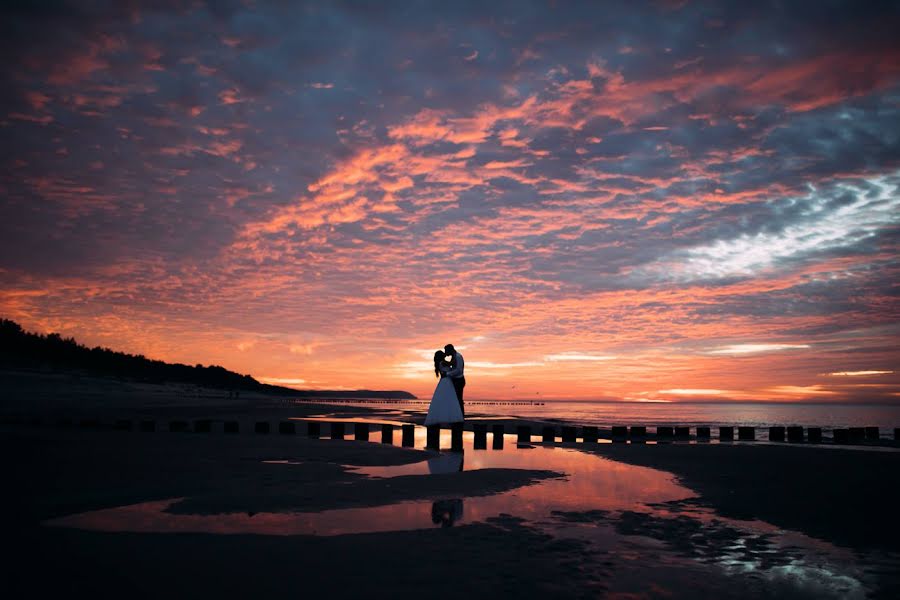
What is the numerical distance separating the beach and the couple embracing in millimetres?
5909

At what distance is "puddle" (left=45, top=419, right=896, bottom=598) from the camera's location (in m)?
5.40

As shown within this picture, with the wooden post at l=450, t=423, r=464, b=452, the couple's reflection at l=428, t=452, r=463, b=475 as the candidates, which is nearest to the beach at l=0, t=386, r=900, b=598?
the couple's reflection at l=428, t=452, r=463, b=475

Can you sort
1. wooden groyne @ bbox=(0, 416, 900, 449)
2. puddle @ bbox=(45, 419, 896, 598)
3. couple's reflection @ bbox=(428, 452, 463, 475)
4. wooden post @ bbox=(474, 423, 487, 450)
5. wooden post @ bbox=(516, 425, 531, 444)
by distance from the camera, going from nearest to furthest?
1. puddle @ bbox=(45, 419, 896, 598)
2. couple's reflection @ bbox=(428, 452, 463, 475)
3. wooden post @ bbox=(474, 423, 487, 450)
4. wooden groyne @ bbox=(0, 416, 900, 449)
5. wooden post @ bbox=(516, 425, 531, 444)

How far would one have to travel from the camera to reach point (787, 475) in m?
12.4

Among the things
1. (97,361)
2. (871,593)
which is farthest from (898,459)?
(97,361)

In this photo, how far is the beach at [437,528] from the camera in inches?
191

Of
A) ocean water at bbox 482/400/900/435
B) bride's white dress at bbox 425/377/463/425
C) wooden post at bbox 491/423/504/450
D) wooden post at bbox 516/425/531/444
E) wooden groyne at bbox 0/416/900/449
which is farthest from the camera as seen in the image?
ocean water at bbox 482/400/900/435

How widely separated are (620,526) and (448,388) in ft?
41.0

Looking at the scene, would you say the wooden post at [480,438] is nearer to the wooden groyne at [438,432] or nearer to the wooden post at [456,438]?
the wooden groyne at [438,432]

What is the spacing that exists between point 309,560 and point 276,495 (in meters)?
3.62

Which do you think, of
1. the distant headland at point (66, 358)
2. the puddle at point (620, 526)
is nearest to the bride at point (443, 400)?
the puddle at point (620, 526)

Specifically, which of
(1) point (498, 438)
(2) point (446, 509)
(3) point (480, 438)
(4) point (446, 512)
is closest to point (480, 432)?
(3) point (480, 438)

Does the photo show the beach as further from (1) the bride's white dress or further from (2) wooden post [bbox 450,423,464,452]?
(1) the bride's white dress

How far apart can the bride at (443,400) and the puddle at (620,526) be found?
29.6ft
